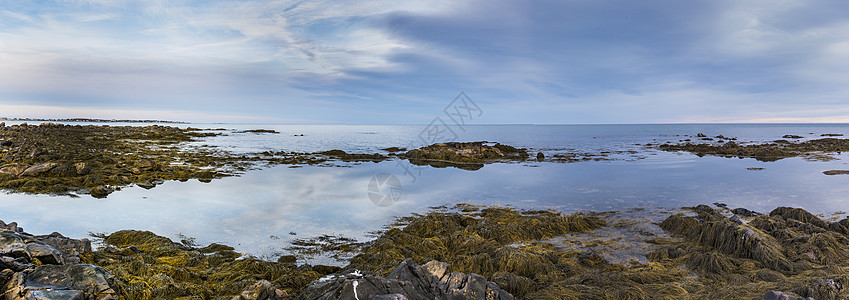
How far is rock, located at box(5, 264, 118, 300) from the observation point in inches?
146

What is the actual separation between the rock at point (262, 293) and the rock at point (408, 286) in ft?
1.62

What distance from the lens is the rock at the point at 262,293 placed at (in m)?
4.12

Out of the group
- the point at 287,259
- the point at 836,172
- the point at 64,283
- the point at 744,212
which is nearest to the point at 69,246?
the point at 64,283

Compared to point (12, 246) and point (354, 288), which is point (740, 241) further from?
point (12, 246)

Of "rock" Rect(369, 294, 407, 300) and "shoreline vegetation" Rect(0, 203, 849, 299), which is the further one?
"shoreline vegetation" Rect(0, 203, 849, 299)

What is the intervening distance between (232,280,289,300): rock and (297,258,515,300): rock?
0.49 meters

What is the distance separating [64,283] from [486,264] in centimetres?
543

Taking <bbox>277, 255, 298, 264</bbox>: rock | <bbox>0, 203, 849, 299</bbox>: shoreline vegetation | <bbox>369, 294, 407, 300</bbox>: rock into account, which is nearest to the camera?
<bbox>369, 294, 407, 300</bbox>: rock

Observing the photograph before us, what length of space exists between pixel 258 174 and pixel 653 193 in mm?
16479

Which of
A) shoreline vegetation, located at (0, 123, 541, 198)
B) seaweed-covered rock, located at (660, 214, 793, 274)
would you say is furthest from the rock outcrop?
seaweed-covered rock, located at (660, 214, 793, 274)

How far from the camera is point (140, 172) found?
50.2ft

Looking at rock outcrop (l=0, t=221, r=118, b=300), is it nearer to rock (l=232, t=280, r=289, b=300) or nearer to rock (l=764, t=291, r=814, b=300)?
rock (l=232, t=280, r=289, b=300)

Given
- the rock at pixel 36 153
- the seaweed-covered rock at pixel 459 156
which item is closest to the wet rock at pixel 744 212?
the seaweed-covered rock at pixel 459 156

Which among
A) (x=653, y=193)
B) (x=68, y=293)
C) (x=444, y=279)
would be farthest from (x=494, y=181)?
(x=68, y=293)
